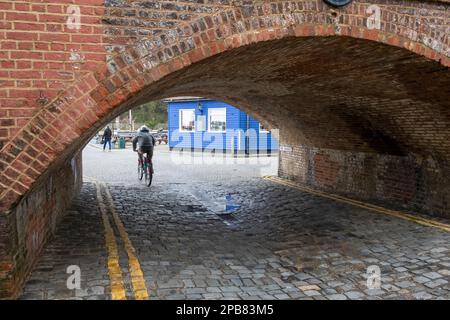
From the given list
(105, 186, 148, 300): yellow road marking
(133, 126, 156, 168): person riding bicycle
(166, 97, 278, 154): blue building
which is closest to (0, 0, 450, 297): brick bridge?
(105, 186, 148, 300): yellow road marking

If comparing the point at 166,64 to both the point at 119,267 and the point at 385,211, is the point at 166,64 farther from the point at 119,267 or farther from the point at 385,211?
the point at 385,211

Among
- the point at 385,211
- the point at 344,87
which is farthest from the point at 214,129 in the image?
the point at 344,87

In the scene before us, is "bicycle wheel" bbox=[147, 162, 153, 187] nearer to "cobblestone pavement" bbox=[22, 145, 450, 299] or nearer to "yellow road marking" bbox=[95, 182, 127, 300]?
"cobblestone pavement" bbox=[22, 145, 450, 299]

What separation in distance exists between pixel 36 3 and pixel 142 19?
1099 mm

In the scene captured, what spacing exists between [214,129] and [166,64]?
2285cm

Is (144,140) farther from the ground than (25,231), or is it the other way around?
(144,140)

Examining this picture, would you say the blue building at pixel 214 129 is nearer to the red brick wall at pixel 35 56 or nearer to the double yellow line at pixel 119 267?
A: the double yellow line at pixel 119 267

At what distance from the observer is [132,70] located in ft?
15.1

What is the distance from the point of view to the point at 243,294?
4781 millimetres

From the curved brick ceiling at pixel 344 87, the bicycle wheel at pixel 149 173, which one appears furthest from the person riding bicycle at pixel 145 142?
the curved brick ceiling at pixel 344 87

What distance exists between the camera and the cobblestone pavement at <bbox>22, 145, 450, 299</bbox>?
4.90 meters

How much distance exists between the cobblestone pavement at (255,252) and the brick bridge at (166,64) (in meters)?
0.66

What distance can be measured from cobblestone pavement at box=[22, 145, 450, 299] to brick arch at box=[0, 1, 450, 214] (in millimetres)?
1588

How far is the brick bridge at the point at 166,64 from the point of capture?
14.2 ft
